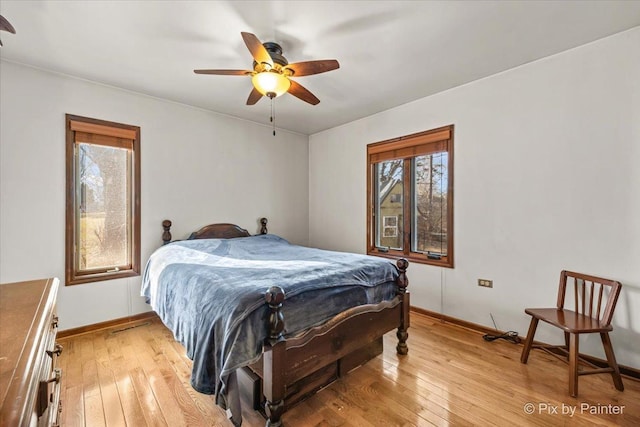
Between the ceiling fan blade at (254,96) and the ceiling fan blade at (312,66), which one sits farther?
the ceiling fan blade at (254,96)

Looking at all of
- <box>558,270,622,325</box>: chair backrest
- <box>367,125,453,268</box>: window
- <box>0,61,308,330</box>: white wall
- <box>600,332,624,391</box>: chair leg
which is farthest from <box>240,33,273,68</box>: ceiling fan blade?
<box>600,332,624,391</box>: chair leg

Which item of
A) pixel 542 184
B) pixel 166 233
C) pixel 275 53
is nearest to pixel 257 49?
pixel 275 53

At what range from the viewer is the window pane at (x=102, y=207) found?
300cm

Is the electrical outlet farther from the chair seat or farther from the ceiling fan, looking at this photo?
the ceiling fan

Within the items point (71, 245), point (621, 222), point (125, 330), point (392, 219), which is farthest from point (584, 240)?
point (71, 245)

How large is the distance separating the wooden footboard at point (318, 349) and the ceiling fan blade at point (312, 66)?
1604mm

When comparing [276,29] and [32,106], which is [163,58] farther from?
[32,106]

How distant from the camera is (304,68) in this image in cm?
213

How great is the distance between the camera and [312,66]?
82.8 inches

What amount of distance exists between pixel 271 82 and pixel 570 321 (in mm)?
2870

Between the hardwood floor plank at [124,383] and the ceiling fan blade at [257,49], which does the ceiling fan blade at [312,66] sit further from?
the hardwood floor plank at [124,383]

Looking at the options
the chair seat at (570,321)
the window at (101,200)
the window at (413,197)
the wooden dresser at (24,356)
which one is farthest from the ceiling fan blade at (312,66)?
the chair seat at (570,321)

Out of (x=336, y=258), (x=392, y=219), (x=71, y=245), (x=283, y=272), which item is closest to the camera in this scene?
(x=283, y=272)

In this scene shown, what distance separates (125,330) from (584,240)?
448 cm
